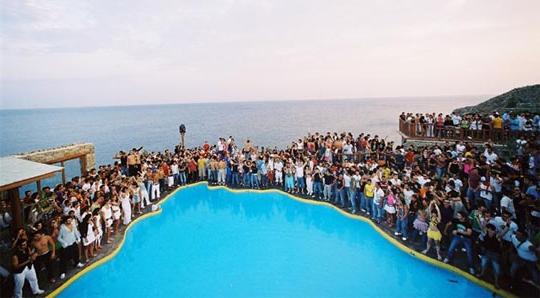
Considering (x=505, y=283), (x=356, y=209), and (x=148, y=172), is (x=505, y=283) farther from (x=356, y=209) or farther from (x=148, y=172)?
(x=148, y=172)

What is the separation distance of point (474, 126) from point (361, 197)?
26.6ft

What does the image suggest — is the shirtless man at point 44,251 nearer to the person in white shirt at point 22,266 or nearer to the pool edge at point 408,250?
the person in white shirt at point 22,266

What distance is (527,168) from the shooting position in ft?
38.4

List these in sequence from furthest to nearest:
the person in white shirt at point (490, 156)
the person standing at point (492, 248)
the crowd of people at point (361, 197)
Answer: the person in white shirt at point (490, 156) < the crowd of people at point (361, 197) < the person standing at point (492, 248)

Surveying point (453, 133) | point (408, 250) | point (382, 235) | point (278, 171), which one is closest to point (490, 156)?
point (453, 133)

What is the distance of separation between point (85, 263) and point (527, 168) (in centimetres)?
1527

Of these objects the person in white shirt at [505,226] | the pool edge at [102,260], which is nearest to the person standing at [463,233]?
the person in white shirt at [505,226]

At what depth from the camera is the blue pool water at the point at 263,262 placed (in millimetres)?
8914

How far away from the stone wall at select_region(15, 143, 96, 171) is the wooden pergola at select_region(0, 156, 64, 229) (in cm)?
742

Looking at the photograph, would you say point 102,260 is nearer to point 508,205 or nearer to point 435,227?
point 435,227

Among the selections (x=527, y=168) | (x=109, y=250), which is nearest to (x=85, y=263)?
(x=109, y=250)

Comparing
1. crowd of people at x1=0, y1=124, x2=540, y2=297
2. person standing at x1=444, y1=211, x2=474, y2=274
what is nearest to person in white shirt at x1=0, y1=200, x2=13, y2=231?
crowd of people at x1=0, y1=124, x2=540, y2=297

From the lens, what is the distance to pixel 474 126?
16797 mm

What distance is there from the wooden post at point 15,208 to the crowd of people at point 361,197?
0.35 metres
